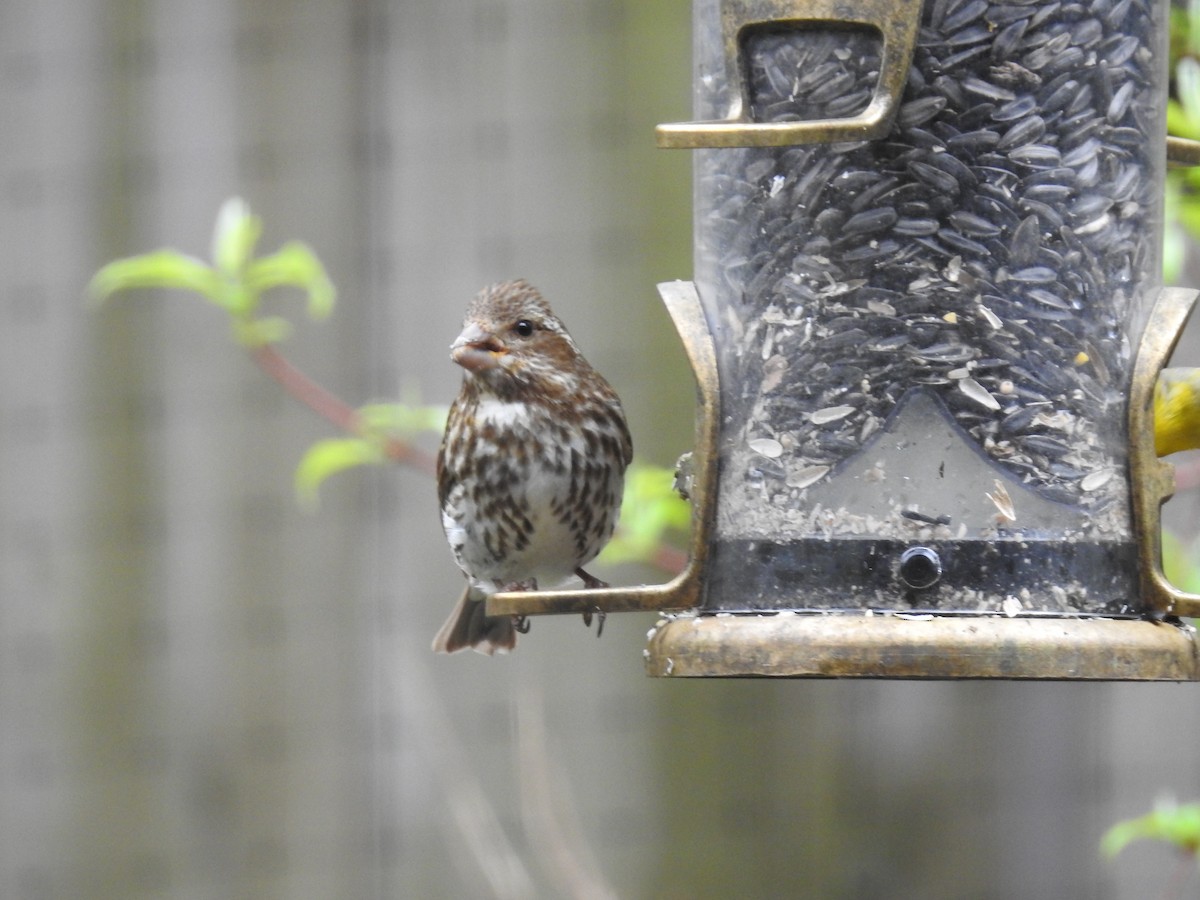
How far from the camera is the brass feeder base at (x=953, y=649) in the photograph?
305 centimetres

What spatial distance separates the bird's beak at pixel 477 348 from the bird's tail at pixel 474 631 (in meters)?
0.77

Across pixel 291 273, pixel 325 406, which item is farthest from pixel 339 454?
pixel 291 273

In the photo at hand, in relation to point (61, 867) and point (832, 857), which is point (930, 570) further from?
point (61, 867)

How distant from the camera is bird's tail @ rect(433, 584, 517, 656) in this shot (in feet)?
16.4

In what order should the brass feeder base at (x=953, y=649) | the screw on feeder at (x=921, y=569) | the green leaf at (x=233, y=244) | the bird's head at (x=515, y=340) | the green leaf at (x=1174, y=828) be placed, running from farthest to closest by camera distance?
1. the green leaf at (x=233, y=244)
2. the bird's head at (x=515, y=340)
3. the green leaf at (x=1174, y=828)
4. the screw on feeder at (x=921, y=569)
5. the brass feeder base at (x=953, y=649)

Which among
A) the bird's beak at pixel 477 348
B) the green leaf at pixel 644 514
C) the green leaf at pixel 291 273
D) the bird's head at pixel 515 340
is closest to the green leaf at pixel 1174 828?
the green leaf at pixel 644 514

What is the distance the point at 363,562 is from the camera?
6.14 m

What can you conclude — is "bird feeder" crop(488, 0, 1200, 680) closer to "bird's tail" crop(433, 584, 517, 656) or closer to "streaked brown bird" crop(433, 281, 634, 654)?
"streaked brown bird" crop(433, 281, 634, 654)

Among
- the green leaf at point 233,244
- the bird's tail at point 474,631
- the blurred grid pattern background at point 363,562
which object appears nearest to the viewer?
the green leaf at point 233,244

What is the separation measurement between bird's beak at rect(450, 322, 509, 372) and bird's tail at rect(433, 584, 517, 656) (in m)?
0.77

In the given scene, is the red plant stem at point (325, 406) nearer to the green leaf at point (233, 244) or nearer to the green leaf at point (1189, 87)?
the green leaf at point (233, 244)

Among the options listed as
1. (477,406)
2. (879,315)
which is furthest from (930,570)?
(477,406)

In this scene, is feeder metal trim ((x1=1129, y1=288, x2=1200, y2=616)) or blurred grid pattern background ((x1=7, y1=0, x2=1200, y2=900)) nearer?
feeder metal trim ((x1=1129, y1=288, x2=1200, y2=616))

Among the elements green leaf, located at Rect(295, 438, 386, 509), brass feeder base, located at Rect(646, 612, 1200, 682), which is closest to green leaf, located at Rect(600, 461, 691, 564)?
green leaf, located at Rect(295, 438, 386, 509)
